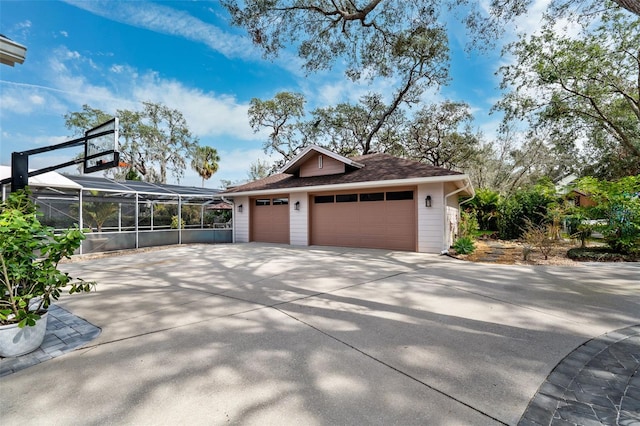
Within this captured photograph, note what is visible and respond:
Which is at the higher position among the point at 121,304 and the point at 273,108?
the point at 273,108

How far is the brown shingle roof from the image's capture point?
982 centimetres

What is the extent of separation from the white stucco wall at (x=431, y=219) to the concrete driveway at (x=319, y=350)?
371 cm

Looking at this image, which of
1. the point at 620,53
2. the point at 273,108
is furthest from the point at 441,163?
the point at 273,108

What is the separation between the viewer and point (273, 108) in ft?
71.2

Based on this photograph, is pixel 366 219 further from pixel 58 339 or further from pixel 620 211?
pixel 58 339

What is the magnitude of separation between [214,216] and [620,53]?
21.7m

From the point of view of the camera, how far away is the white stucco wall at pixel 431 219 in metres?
9.46

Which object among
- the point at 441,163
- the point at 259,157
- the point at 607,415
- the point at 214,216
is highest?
the point at 259,157

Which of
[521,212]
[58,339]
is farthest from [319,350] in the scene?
[521,212]

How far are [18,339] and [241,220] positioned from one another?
1171 cm

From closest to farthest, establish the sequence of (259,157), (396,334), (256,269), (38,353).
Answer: (38,353) → (396,334) → (256,269) → (259,157)

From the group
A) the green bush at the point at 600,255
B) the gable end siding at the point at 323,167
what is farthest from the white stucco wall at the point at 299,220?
the green bush at the point at 600,255

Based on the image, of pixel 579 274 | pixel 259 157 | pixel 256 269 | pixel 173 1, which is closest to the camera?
pixel 579 274

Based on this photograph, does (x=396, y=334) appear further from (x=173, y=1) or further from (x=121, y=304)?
(x=173, y=1)
